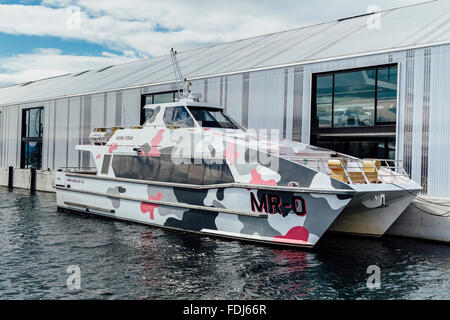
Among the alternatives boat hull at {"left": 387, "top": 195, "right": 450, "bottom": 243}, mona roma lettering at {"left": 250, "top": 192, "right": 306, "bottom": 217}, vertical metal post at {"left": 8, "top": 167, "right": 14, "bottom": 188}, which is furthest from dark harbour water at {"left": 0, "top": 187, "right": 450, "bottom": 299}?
vertical metal post at {"left": 8, "top": 167, "right": 14, "bottom": 188}

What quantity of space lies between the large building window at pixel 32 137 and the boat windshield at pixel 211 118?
15885 millimetres

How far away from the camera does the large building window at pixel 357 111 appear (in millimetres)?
13180

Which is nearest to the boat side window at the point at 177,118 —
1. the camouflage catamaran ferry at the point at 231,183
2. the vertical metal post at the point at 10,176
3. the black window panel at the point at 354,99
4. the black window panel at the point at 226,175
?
the camouflage catamaran ferry at the point at 231,183

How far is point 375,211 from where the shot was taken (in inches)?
431

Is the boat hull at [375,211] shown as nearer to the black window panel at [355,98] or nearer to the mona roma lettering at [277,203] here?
the mona roma lettering at [277,203]

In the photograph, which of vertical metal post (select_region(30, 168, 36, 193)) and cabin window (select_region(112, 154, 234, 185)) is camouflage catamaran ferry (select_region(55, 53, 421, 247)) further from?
vertical metal post (select_region(30, 168, 36, 193))

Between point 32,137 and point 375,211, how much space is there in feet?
70.2

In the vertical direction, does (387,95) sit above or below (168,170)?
above

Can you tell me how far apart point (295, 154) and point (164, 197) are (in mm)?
3800

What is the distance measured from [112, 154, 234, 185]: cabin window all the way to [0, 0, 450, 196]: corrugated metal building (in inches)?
181

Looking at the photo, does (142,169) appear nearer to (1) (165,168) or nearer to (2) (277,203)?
(1) (165,168)

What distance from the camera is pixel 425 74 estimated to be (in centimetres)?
1195

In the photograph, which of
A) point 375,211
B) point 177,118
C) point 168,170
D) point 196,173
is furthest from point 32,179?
point 375,211

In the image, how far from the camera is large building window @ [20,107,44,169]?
25531 mm
